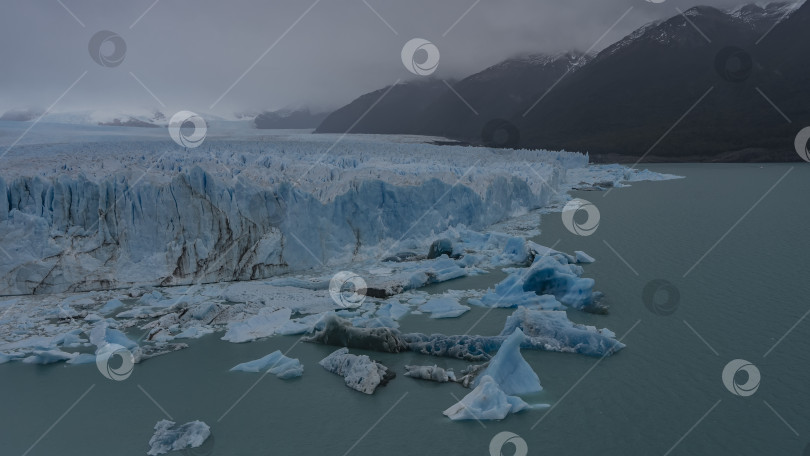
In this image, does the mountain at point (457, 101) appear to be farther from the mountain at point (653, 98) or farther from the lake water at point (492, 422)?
the lake water at point (492, 422)

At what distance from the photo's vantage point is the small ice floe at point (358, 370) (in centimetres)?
639

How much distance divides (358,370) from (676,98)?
227 ft

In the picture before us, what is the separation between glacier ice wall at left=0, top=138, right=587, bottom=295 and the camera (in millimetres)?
10031

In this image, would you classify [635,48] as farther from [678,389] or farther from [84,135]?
[678,389]

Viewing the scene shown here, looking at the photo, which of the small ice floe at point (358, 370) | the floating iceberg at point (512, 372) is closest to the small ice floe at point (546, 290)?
the floating iceberg at point (512, 372)

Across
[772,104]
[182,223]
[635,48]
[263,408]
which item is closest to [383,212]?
[182,223]

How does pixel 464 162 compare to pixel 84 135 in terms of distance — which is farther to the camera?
pixel 84 135

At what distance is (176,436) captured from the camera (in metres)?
5.41

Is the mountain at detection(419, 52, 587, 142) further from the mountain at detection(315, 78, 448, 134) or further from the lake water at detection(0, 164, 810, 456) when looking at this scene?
the lake water at detection(0, 164, 810, 456)

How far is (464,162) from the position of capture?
19.8 meters

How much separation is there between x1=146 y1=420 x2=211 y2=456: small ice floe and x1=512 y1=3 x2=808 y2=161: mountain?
47243 mm

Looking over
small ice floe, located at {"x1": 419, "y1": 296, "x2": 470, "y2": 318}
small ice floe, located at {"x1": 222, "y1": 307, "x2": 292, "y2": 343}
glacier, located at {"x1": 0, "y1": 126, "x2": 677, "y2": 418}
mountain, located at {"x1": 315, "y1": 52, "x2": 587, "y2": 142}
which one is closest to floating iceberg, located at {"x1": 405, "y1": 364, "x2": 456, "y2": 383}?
glacier, located at {"x1": 0, "y1": 126, "x2": 677, "y2": 418}

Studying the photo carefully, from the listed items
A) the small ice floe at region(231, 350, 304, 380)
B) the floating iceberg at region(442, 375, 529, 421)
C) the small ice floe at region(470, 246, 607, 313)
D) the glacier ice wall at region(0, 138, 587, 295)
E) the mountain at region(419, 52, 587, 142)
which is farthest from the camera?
the mountain at region(419, 52, 587, 142)

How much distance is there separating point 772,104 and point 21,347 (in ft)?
193
